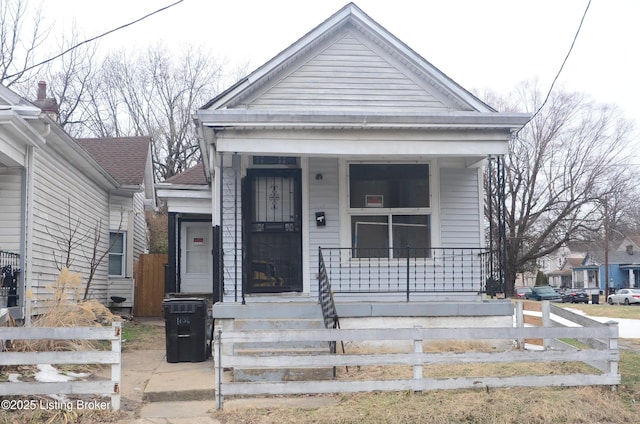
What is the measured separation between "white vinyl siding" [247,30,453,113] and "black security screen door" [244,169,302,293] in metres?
1.47

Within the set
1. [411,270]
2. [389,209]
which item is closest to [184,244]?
[389,209]

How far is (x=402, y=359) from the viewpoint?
7.58 meters

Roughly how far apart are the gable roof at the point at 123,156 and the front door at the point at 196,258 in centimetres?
328

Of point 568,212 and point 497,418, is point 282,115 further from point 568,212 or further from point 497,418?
point 568,212

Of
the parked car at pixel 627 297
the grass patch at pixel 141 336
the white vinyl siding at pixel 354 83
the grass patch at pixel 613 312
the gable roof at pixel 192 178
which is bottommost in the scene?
the parked car at pixel 627 297

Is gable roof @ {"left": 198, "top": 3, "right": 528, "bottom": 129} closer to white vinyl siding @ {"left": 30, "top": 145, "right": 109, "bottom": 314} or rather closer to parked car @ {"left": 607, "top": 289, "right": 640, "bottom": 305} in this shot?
white vinyl siding @ {"left": 30, "top": 145, "right": 109, "bottom": 314}

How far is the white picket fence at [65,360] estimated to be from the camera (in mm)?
6957

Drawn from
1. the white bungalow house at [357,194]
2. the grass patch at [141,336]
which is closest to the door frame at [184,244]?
the grass patch at [141,336]

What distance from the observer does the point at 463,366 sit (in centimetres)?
902

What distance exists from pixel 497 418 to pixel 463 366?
2167 mm

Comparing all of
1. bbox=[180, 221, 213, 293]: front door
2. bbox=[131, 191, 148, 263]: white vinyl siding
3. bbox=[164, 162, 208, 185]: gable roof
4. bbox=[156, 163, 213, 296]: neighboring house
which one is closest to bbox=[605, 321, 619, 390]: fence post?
bbox=[156, 163, 213, 296]: neighboring house

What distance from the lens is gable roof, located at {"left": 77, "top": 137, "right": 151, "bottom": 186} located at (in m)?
19.6

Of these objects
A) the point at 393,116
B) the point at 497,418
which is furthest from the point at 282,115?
the point at 497,418

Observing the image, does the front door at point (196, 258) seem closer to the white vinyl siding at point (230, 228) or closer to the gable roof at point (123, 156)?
the gable roof at point (123, 156)
